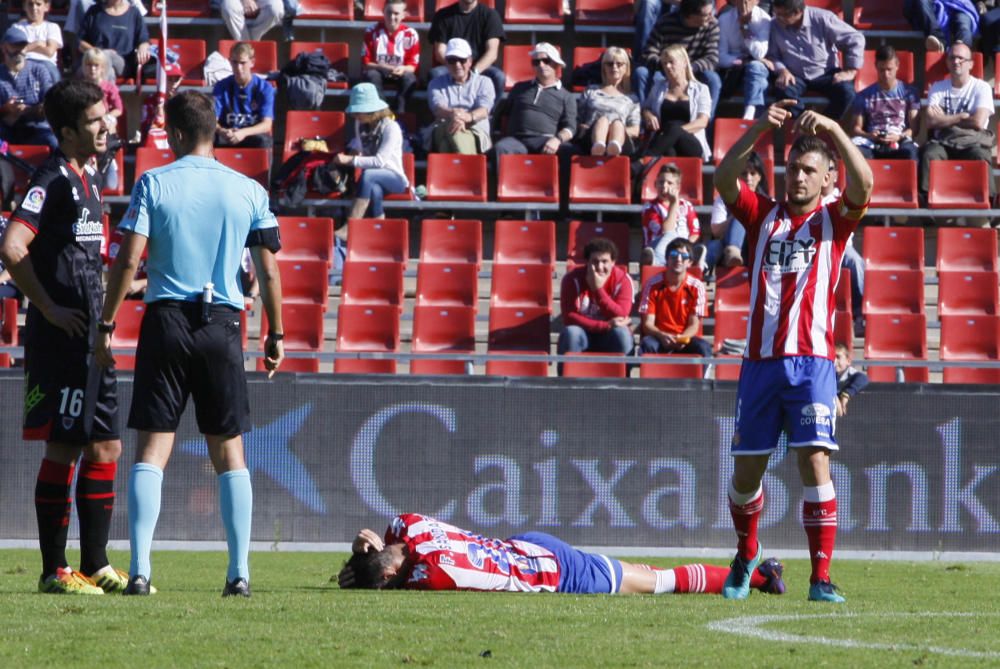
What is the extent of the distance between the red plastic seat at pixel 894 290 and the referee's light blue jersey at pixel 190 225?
29.2ft

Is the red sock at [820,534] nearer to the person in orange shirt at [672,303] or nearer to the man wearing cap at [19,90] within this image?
the person in orange shirt at [672,303]

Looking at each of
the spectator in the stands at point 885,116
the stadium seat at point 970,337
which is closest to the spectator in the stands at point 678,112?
the spectator in the stands at point 885,116

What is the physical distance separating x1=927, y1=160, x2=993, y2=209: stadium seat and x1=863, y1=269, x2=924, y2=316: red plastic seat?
1.73 m

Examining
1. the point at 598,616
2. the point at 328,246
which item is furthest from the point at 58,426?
the point at 328,246

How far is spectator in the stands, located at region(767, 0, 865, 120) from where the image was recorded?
16.8m

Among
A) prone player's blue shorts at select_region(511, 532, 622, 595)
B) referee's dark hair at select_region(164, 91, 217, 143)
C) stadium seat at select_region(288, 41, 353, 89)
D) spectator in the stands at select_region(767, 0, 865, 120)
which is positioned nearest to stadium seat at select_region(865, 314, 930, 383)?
spectator in the stands at select_region(767, 0, 865, 120)

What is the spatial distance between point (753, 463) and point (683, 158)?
8890 millimetres

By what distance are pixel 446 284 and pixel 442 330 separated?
2.08ft

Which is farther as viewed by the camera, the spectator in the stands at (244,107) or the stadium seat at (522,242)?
the spectator in the stands at (244,107)

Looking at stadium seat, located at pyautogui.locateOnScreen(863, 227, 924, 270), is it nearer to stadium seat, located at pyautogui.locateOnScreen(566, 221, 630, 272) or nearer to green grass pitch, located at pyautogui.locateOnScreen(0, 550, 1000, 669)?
stadium seat, located at pyautogui.locateOnScreen(566, 221, 630, 272)

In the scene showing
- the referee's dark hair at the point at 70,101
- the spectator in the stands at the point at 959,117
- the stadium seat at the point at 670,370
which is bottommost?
the stadium seat at the point at 670,370

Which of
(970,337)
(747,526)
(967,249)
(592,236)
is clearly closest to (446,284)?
(592,236)

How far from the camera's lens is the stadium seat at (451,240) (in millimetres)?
14758

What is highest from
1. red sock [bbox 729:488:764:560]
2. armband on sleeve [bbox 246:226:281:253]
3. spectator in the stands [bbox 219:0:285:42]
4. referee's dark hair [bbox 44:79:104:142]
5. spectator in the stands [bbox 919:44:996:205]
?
spectator in the stands [bbox 219:0:285:42]
